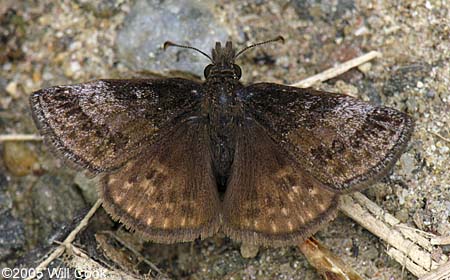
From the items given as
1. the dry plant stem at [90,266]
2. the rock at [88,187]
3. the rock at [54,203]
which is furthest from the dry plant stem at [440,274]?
the rock at [54,203]

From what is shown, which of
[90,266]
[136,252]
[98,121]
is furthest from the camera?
[136,252]

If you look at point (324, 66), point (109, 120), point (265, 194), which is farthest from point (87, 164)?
point (324, 66)

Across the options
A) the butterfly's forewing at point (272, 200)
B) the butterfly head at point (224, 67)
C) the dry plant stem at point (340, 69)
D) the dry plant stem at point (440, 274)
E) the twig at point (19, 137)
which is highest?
the butterfly head at point (224, 67)

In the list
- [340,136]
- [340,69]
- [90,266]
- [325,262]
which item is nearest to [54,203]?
[90,266]

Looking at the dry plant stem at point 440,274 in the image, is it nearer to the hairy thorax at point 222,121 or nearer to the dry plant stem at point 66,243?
the hairy thorax at point 222,121

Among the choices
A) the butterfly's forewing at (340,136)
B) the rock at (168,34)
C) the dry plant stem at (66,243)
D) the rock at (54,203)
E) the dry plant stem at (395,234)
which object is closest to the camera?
the butterfly's forewing at (340,136)

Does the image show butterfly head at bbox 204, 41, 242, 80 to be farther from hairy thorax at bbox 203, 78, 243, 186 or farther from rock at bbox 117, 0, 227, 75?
rock at bbox 117, 0, 227, 75

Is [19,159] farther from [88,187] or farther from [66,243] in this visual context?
[66,243]
